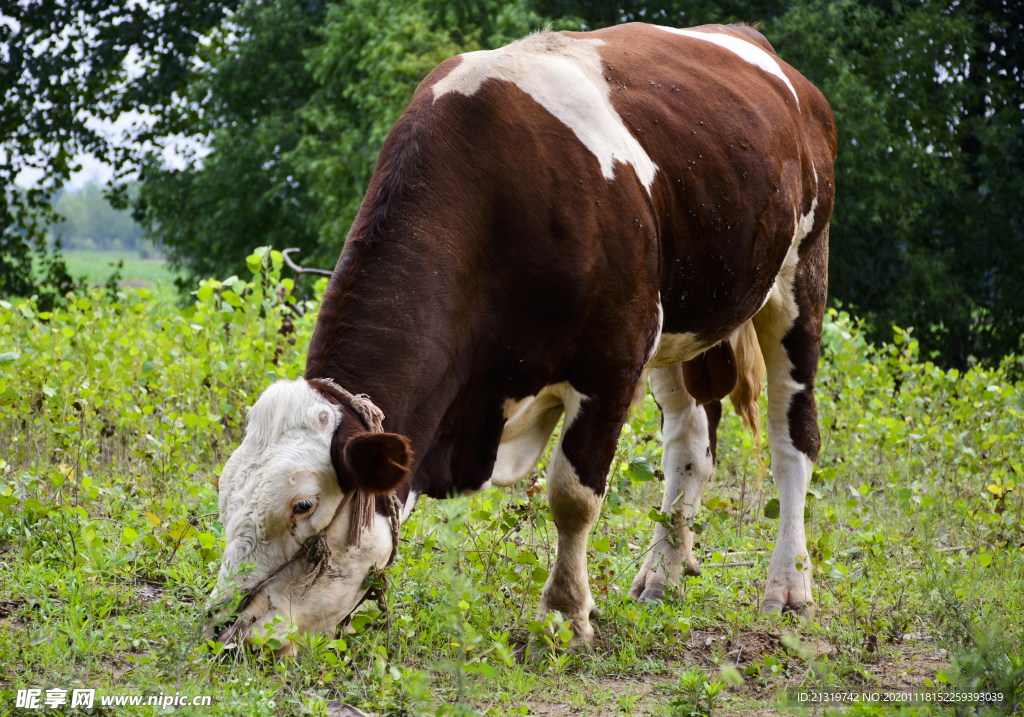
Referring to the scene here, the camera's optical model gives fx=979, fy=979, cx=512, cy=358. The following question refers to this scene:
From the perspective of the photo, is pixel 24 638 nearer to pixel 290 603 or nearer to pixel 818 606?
pixel 290 603

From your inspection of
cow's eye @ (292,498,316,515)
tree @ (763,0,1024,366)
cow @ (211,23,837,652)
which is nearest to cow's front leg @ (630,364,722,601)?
cow @ (211,23,837,652)

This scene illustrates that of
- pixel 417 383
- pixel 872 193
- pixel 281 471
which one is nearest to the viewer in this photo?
pixel 281 471

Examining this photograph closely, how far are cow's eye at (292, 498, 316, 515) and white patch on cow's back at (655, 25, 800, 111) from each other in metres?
2.77

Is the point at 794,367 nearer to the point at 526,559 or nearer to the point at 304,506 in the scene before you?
the point at 526,559

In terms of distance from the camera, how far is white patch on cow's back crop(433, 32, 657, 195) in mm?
3385

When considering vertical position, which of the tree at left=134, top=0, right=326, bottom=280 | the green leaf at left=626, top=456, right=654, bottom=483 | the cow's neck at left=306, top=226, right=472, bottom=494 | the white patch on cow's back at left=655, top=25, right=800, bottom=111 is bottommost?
the tree at left=134, top=0, right=326, bottom=280

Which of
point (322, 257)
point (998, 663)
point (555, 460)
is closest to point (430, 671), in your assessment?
point (555, 460)

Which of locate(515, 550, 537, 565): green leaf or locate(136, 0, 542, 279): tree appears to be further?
locate(136, 0, 542, 279): tree

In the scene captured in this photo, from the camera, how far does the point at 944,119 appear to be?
13320 mm

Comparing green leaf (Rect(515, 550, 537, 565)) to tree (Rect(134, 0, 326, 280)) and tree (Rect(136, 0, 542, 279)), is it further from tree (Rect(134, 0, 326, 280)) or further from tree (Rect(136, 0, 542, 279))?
tree (Rect(134, 0, 326, 280))

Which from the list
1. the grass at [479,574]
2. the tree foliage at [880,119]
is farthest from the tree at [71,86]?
the grass at [479,574]

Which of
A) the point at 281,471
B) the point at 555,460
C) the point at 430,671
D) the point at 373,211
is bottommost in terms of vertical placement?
the point at 430,671

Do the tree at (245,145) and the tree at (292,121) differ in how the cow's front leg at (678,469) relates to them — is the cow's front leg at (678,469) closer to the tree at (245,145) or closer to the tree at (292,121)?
the tree at (292,121)

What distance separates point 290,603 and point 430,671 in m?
0.58
